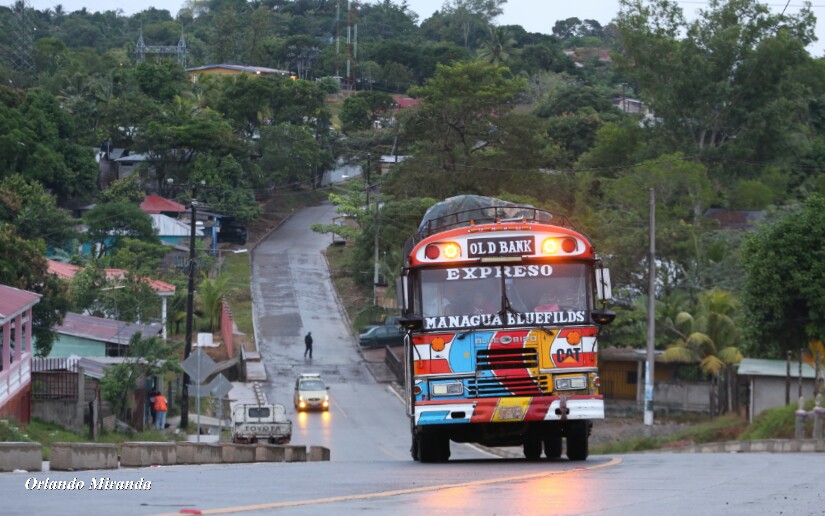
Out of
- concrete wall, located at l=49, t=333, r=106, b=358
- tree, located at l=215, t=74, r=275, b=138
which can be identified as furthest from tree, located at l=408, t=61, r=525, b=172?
concrete wall, located at l=49, t=333, r=106, b=358

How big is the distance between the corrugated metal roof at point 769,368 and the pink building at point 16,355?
791 inches

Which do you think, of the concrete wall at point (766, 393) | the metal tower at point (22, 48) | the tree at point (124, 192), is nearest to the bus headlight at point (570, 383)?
the concrete wall at point (766, 393)

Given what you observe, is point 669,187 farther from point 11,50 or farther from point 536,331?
point 11,50

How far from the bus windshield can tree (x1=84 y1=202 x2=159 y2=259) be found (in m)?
46.7

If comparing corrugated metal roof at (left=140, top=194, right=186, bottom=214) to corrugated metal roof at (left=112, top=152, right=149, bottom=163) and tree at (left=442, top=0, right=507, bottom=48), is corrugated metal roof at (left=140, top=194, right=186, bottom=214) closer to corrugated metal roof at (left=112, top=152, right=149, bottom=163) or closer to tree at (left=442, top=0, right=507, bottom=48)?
corrugated metal roof at (left=112, top=152, right=149, bottom=163)

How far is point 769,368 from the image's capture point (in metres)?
35.8

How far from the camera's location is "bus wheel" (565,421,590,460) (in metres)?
16.0

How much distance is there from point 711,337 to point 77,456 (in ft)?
116

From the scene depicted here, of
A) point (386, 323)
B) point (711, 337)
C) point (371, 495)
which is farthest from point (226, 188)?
point (371, 495)

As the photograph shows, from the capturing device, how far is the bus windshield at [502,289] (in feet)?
50.6

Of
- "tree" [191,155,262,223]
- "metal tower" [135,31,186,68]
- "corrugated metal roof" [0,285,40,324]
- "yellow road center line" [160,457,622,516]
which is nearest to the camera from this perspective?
"yellow road center line" [160,457,622,516]

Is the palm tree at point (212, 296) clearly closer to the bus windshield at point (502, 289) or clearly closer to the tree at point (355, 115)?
the tree at point (355, 115)

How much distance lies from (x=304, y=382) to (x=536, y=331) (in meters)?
29.4

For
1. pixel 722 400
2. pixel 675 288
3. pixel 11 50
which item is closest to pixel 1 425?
pixel 722 400
